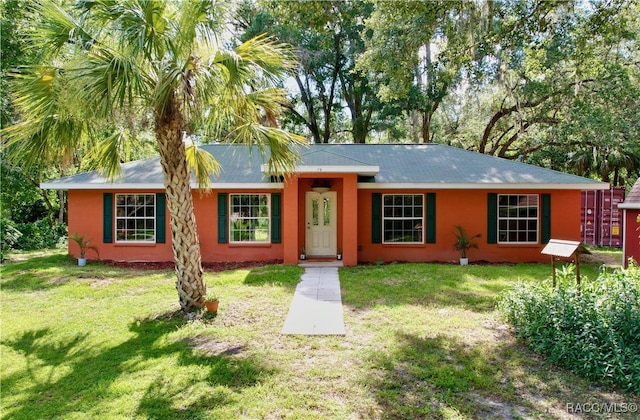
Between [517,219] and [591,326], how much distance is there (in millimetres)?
7946

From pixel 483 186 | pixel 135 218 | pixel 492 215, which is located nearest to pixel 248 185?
pixel 135 218

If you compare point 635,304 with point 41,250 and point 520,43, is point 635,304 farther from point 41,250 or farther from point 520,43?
point 41,250

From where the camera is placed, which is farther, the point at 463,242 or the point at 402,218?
the point at 402,218

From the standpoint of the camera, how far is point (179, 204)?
20.2ft

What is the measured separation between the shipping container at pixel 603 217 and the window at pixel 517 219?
6.82 metres

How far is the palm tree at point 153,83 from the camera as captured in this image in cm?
498

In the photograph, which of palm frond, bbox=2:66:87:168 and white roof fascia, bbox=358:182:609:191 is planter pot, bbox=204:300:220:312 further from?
white roof fascia, bbox=358:182:609:191

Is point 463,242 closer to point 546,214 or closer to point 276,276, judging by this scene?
point 546,214

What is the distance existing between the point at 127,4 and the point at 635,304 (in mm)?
7231

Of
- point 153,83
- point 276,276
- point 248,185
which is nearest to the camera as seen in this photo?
point 153,83

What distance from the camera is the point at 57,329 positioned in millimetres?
6027

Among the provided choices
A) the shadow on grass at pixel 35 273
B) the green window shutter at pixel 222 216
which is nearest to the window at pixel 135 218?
the shadow on grass at pixel 35 273

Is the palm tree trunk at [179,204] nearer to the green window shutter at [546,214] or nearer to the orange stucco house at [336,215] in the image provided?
the orange stucco house at [336,215]

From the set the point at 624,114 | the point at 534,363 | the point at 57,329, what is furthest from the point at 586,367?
the point at 624,114
